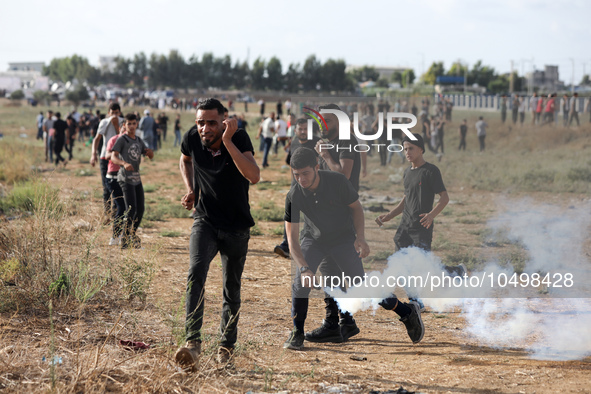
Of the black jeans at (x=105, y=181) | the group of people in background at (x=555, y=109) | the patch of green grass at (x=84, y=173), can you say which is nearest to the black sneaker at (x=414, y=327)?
the black jeans at (x=105, y=181)

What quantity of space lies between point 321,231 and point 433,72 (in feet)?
381

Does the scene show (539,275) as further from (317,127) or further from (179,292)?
(179,292)

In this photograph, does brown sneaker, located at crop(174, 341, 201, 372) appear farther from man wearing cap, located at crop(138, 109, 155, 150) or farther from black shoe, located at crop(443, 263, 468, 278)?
man wearing cap, located at crop(138, 109, 155, 150)

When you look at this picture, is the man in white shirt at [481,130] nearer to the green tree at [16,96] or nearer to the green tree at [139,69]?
the green tree at [16,96]

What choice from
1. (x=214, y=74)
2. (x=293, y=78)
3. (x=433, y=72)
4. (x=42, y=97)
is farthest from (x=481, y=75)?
(x=42, y=97)

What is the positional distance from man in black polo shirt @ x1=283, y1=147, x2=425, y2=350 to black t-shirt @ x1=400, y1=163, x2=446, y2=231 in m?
0.92

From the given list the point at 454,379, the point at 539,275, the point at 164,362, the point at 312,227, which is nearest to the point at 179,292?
the point at 312,227

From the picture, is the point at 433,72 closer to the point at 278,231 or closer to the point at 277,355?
the point at 278,231

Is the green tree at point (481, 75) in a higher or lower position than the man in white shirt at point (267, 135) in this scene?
higher

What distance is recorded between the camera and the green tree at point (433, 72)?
11156 cm

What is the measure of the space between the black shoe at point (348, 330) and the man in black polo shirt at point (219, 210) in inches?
50.5

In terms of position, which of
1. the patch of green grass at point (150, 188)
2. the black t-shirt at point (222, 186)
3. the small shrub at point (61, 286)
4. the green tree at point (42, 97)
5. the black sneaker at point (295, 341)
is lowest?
the black sneaker at point (295, 341)

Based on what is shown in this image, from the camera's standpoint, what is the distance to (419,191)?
6.43 m

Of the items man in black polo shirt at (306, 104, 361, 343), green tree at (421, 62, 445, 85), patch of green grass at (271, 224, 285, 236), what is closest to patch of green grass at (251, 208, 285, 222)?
patch of green grass at (271, 224, 285, 236)
